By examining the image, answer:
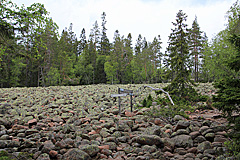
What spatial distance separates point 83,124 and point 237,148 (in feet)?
17.7

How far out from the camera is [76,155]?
4762 millimetres

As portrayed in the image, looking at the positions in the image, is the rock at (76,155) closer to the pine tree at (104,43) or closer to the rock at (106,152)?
the rock at (106,152)

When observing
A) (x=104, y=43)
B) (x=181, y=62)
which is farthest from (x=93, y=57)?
(x=181, y=62)

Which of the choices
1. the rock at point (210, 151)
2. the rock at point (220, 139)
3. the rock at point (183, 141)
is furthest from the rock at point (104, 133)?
the rock at point (220, 139)

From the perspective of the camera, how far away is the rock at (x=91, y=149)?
4.98 m

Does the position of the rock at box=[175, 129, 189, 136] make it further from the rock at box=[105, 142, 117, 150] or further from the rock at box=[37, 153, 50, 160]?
the rock at box=[37, 153, 50, 160]

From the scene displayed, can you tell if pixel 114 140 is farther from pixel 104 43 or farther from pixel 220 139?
pixel 104 43

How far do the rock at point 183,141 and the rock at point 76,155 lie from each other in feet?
8.90

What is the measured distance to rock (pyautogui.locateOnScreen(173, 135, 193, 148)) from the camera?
204 inches

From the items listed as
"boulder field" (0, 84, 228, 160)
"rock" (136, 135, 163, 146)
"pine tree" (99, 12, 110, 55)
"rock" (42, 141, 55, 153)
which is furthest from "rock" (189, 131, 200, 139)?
"pine tree" (99, 12, 110, 55)

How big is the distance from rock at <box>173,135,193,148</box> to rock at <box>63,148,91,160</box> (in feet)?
8.90

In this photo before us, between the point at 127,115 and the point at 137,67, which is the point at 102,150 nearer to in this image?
the point at 127,115

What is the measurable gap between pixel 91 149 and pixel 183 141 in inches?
111

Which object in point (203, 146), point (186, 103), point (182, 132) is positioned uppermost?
point (186, 103)
